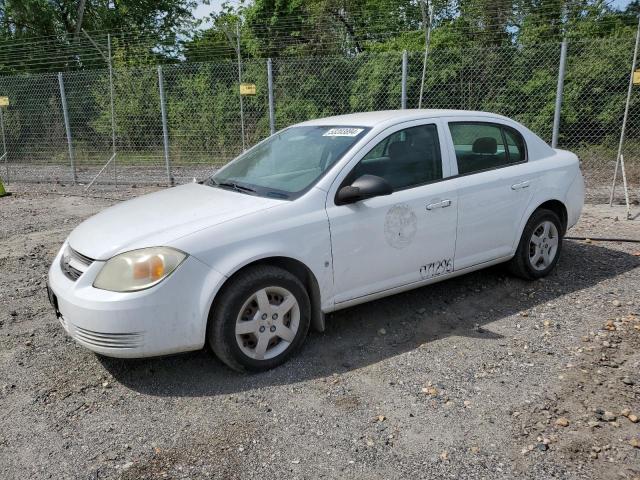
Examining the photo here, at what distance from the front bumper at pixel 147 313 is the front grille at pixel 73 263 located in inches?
3.8

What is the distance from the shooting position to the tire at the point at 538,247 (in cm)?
492

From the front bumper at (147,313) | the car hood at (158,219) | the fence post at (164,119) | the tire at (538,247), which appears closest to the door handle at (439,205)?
the tire at (538,247)

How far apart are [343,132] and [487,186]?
1281mm

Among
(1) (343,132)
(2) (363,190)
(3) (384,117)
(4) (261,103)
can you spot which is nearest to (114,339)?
(2) (363,190)

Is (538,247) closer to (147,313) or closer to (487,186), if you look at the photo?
(487,186)

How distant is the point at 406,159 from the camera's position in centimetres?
421

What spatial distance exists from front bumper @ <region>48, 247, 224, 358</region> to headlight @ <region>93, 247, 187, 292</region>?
39mm

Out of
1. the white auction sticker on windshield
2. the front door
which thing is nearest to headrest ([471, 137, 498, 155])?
the front door

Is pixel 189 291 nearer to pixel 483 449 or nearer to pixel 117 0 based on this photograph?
pixel 483 449

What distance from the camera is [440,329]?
4.21 m

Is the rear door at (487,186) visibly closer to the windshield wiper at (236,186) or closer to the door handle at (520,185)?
the door handle at (520,185)

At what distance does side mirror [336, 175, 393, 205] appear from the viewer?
12.1 feet

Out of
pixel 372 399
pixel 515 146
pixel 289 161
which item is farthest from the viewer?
pixel 515 146

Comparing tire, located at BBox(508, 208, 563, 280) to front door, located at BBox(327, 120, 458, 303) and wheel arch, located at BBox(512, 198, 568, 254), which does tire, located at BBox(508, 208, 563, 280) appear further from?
front door, located at BBox(327, 120, 458, 303)
